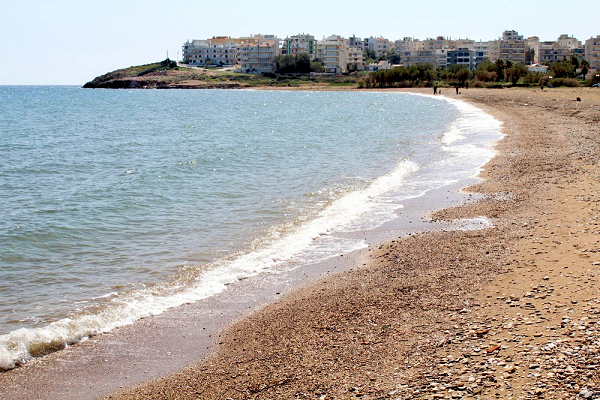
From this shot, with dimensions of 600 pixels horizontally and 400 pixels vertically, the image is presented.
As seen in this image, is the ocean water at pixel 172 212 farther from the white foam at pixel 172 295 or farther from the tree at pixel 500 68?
the tree at pixel 500 68

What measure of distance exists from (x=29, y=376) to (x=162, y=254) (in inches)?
225

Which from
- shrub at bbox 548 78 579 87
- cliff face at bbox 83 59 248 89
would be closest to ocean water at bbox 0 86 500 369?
shrub at bbox 548 78 579 87

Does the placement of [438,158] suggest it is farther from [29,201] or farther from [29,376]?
[29,376]

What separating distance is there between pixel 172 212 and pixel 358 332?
35.7 feet

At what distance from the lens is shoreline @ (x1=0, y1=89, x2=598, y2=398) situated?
6742mm

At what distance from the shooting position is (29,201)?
19.9m

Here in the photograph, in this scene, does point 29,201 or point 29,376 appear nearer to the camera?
point 29,376

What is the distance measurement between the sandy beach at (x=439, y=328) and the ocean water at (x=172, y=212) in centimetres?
215

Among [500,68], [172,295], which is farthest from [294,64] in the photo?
[172,295]

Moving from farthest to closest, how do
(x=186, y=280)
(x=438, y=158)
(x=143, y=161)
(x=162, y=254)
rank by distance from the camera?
(x=143, y=161) < (x=438, y=158) < (x=162, y=254) < (x=186, y=280)

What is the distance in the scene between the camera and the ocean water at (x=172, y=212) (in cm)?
1054

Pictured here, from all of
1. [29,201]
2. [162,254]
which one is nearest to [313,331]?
[162,254]

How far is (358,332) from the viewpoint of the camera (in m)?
8.11

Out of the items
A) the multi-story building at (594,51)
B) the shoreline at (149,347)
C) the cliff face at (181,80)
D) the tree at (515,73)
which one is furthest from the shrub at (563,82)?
the shoreline at (149,347)
